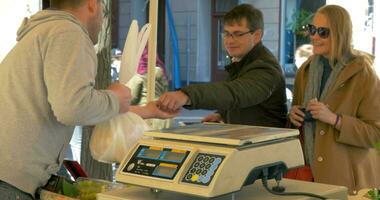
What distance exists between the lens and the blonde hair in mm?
2414

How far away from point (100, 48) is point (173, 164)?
7.09 feet

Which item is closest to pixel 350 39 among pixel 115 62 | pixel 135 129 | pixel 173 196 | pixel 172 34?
pixel 135 129

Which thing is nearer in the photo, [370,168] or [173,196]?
[173,196]

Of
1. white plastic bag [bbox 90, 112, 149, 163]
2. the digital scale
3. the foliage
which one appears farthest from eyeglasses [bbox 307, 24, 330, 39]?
the foliage

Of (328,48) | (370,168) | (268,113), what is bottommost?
(370,168)

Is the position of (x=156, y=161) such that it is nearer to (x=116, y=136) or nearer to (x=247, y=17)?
(x=116, y=136)

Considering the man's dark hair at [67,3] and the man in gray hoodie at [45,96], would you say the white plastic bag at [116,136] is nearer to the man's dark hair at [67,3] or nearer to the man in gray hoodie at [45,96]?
the man in gray hoodie at [45,96]

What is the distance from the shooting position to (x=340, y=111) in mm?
2420

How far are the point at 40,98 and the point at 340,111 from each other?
1.28 metres

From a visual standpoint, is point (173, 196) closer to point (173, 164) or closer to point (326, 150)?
point (173, 164)

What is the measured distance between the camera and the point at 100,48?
3.37 m

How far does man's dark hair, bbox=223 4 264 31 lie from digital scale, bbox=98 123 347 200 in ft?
3.30

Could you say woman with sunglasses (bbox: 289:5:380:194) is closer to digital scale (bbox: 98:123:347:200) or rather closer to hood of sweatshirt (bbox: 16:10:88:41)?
digital scale (bbox: 98:123:347:200)

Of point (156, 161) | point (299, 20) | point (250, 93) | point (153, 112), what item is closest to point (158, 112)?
point (153, 112)
